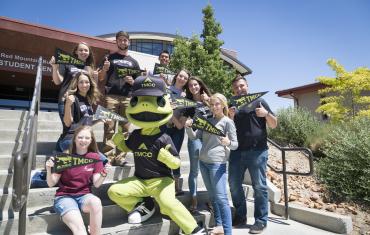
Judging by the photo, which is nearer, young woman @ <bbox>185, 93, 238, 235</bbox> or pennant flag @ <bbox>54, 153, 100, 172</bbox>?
pennant flag @ <bbox>54, 153, 100, 172</bbox>

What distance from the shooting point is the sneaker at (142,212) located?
3260mm

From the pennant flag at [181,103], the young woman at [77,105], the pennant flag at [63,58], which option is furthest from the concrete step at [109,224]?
the pennant flag at [63,58]

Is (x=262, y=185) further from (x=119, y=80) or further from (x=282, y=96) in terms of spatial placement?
(x=282, y=96)

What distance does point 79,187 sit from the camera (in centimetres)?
305

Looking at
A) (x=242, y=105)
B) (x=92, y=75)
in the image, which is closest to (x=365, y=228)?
(x=242, y=105)

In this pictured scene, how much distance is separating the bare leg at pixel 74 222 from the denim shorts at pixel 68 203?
0.04m

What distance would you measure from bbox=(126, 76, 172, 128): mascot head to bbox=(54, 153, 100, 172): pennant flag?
769 millimetres

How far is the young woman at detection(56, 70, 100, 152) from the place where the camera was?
142 inches

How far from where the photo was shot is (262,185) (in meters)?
3.83

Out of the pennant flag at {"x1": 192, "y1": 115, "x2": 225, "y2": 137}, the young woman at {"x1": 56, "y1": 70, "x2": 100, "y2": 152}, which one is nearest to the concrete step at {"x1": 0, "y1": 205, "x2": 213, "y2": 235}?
the young woman at {"x1": 56, "y1": 70, "x2": 100, "y2": 152}

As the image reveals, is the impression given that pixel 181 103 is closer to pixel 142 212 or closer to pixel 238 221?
pixel 142 212

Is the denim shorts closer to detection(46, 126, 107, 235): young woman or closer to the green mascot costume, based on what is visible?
detection(46, 126, 107, 235): young woman

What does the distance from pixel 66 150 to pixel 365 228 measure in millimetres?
4321

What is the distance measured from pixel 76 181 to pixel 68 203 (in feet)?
0.84
